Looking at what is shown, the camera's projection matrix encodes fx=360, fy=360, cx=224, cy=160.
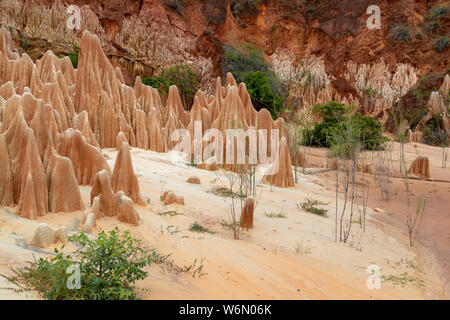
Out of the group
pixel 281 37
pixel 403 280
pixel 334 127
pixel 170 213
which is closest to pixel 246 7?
pixel 281 37

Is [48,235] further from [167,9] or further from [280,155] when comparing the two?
[167,9]

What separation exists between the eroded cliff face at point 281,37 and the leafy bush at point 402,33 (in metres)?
0.33

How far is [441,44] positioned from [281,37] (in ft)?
34.8

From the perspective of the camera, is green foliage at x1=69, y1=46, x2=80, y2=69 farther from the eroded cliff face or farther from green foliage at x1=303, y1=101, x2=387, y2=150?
green foliage at x1=303, y1=101, x2=387, y2=150

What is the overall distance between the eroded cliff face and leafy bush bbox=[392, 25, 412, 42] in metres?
0.33

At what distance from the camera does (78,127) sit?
6.58 metres

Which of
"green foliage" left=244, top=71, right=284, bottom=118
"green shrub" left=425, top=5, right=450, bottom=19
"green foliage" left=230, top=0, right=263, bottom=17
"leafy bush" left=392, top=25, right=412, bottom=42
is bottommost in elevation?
"green foliage" left=244, top=71, right=284, bottom=118

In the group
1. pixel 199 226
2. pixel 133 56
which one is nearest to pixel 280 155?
pixel 199 226

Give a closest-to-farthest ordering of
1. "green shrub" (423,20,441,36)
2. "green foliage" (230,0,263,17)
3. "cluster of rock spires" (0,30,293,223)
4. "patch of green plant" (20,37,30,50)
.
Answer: "cluster of rock spires" (0,30,293,223) → "patch of green plant" (20,37,30,50) → "green shrub" (423,20,441,36) → "green foliage" (230,0,263,17)

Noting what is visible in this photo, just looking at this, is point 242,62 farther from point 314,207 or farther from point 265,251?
point 265,251

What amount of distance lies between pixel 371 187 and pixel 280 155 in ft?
8.03

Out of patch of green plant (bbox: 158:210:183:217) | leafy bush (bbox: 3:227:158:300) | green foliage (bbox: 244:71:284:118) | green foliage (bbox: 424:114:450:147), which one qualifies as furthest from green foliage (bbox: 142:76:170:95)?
leafy bush (bbox: 3:227:158:300)

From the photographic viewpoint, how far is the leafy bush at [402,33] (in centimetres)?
2347

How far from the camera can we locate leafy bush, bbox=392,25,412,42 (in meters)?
23.5
